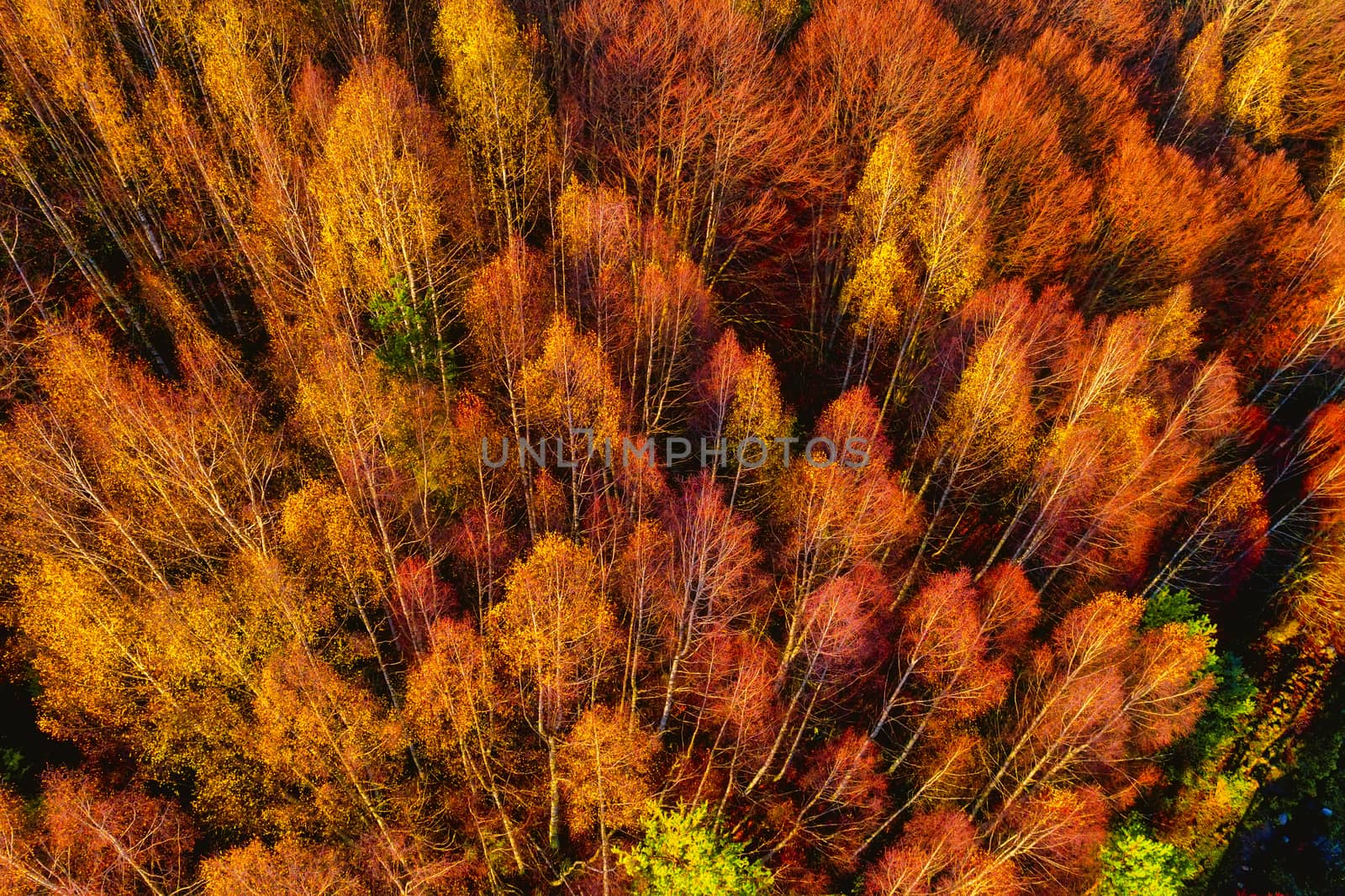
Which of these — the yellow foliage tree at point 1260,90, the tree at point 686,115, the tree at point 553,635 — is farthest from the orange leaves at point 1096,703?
the yellow foliage tree at point 1260,90

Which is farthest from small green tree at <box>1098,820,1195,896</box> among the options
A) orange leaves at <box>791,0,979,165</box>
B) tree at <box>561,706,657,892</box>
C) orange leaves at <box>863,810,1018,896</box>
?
orange leaves at <box>791,0,979,165</box>

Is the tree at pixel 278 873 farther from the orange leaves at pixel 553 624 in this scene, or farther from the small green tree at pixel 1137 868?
the small green tree at pixel 1137 868

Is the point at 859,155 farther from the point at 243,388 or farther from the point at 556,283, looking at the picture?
the point at 243,388

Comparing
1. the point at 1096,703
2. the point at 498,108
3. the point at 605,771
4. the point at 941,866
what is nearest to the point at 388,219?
the point at 498,108

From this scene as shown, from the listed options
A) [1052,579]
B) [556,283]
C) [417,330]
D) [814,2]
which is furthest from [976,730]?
[814,2]

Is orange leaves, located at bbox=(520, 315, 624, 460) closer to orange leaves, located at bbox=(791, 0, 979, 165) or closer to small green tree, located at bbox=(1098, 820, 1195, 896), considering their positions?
orange leaves, located at bbox=(791, 0, 979, 165)
